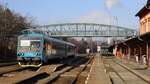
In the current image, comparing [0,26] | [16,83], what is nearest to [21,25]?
[0,26]

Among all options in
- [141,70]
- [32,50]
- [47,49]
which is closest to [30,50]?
[32,50]

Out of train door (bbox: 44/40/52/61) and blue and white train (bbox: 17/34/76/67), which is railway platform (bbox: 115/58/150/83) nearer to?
train door (bbox: 44/40/52/61)

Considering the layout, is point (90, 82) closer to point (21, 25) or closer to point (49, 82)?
point (49, 82)

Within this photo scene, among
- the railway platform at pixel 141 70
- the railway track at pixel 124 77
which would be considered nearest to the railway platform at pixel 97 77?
the railway track at pixel 124 77

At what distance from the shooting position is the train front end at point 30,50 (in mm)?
26984

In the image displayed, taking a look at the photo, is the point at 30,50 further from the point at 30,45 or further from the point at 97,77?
the point at 97,77

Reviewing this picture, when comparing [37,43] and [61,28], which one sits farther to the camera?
[61,28]

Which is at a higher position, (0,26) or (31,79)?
(0,26)

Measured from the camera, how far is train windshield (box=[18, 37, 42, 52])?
27.2 metres

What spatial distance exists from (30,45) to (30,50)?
0.50 meters

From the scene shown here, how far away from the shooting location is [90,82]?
1759 centimetres

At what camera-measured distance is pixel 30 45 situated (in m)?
27.4

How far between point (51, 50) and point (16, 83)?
17.3 m

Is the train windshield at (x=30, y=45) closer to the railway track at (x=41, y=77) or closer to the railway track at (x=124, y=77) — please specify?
the railway track at (x=41, y=77)
